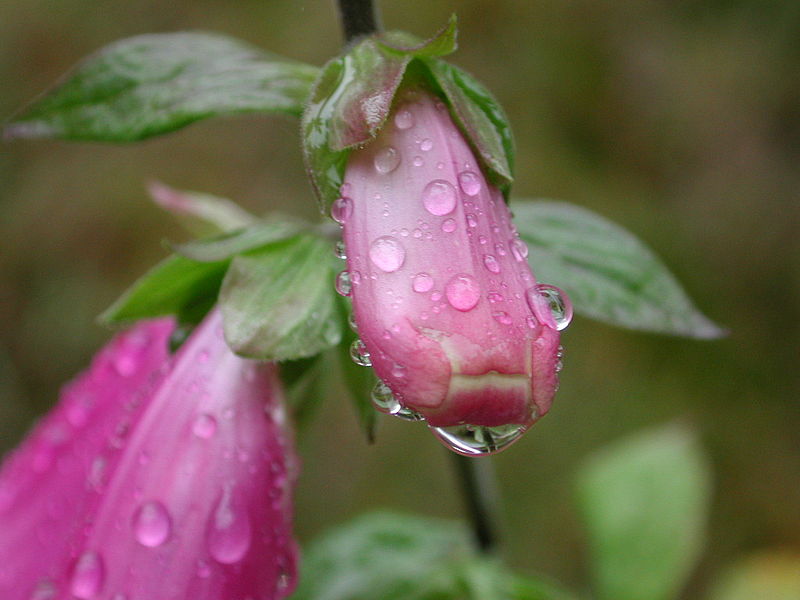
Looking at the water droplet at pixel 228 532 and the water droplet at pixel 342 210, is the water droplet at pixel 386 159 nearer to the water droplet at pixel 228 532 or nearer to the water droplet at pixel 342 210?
the water droplet at pixel 342 210

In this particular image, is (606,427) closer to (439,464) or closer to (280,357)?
(439,464)

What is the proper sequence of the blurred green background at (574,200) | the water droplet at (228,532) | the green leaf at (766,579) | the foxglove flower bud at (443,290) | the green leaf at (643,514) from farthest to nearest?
the blurred green background at (574,200)
the green leaf at (766,579)
the green leaf at (643,514)
the water droplet at (228,532)
the foxglove flower bud at (443,290)

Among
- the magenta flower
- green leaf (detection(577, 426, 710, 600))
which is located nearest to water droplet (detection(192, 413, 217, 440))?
the magenta flower

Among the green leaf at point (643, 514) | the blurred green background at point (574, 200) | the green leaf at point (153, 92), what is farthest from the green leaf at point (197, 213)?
the blurred green background at point (574, 200)

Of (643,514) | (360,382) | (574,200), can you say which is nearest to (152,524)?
(360,382)

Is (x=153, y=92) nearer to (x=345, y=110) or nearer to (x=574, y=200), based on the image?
(x=345, y=110)
